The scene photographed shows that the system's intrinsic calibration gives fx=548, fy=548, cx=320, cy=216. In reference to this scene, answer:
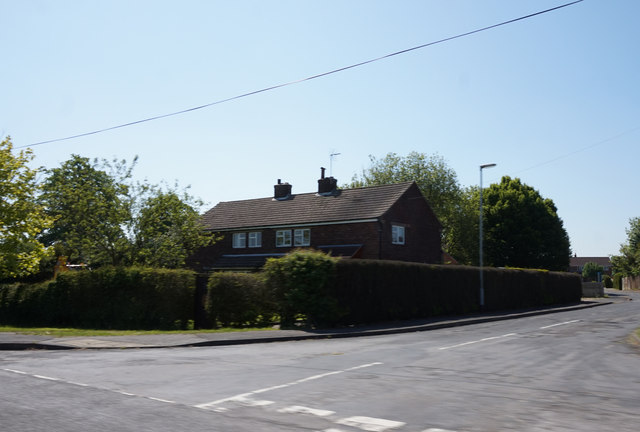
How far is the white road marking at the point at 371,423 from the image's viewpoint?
5375 millimetres

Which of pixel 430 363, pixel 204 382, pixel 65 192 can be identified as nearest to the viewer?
pixel 204 382

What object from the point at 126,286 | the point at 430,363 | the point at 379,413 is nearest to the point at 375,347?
the point at 430,363

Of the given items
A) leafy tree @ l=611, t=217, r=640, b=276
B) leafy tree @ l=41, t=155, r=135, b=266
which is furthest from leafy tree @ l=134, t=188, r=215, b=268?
leafy tree @ l=611, t=217, r=640, b=276

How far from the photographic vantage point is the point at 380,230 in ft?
119

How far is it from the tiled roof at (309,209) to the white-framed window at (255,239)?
67 cm

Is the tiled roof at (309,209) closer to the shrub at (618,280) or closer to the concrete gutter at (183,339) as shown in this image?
the concrete gutter at (183,339)

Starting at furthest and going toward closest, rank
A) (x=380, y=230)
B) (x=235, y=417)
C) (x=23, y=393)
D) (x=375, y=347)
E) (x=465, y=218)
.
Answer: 1. (x=465, y=218)
2. (x=380, y=230)
3. (x=375, y=347)
4. (x=23, y=393)
5. (x=235, y=417)

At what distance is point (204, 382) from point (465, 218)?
5970cm

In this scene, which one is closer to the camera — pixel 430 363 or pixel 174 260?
pixel 430 363

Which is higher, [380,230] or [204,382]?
[380,230]

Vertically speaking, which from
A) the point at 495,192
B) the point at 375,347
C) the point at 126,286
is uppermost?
the point at 495,192

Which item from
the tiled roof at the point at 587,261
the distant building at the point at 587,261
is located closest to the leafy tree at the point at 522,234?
the distant building at the point at 587,261

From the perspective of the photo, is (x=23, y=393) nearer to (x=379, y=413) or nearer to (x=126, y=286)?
(x=379, y=413)

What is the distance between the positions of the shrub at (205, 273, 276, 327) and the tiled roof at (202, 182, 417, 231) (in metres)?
15.1
